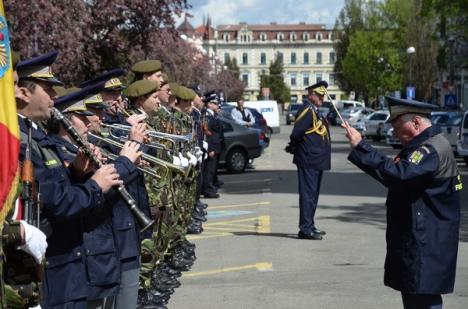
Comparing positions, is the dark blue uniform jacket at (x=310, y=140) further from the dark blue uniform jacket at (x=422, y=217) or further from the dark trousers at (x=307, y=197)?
the dark blue uniform jacket at (x=422, y=217)

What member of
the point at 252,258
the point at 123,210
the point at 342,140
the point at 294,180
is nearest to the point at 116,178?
the point at 123,210

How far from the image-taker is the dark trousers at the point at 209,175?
18.7m


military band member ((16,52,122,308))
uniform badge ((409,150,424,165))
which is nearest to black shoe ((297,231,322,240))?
uniform badge ((409,150,424,165))

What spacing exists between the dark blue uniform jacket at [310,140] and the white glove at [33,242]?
879 centimetres

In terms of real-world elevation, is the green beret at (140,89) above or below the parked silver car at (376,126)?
above


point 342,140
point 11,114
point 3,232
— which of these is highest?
point 11,114

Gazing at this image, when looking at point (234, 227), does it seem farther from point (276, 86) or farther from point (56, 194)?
point (276, 86)

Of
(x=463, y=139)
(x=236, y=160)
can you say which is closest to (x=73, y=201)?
(x=236, y=160)

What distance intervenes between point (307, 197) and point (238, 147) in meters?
13.1

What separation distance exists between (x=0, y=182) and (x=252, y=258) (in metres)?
7.77

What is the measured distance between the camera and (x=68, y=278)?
5246mm

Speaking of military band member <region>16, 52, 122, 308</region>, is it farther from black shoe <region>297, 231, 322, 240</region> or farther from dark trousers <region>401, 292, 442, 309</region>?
black shoe <region>297, 231, 322, 240</region>

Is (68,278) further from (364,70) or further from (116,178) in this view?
(364,70)

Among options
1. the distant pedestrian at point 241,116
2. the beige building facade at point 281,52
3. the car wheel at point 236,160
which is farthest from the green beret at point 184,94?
the beige building facade at point 281,52
